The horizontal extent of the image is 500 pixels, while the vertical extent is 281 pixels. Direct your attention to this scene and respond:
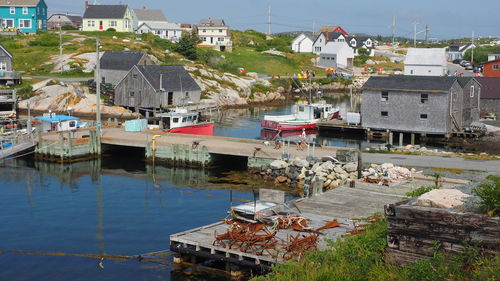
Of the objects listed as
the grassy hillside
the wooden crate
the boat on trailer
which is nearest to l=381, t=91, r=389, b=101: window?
the boat on trailer

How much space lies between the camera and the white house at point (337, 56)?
458 feet

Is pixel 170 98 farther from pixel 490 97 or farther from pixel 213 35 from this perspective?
pixel 213 35

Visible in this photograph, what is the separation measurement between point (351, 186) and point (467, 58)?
128981 millimetres

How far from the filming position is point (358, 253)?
20.3 meters

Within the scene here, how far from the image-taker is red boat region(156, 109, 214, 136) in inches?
2320

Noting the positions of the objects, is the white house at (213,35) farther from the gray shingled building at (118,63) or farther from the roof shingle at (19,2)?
the gray shingled building at (118,63)

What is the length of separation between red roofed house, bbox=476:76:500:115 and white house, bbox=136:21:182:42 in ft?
250

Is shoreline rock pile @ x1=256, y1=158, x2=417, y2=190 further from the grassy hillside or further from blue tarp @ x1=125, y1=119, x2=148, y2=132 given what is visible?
the grassy hillside

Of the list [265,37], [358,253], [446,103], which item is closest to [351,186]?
[358,253]

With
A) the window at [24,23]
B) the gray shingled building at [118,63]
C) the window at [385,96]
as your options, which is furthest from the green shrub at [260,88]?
the window at [24,23]

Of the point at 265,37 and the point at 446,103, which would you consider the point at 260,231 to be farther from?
the point at 265,37

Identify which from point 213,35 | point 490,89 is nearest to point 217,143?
point 490,89

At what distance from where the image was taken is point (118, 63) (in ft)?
291

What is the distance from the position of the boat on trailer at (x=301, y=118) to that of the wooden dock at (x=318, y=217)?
33446 millimetres
